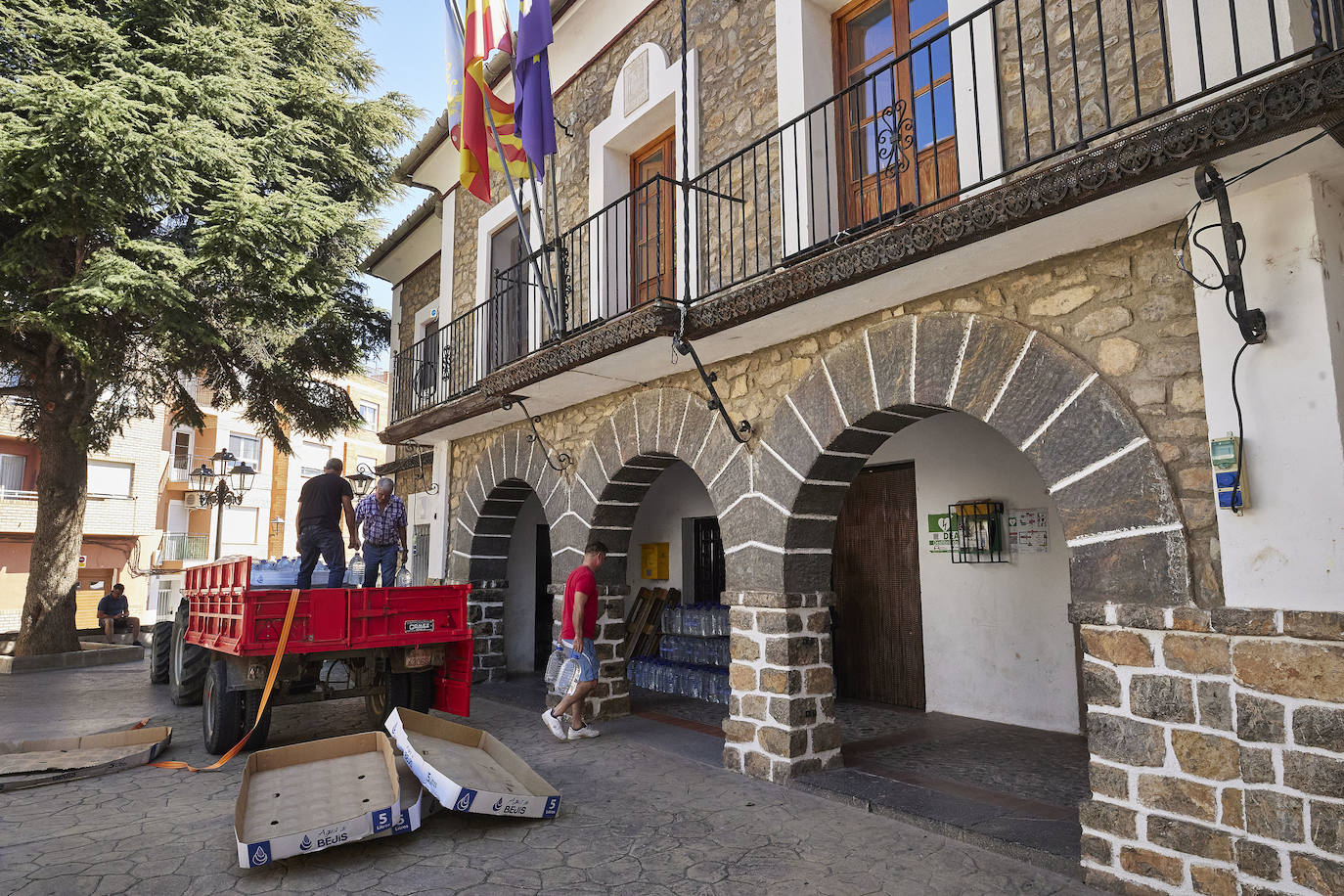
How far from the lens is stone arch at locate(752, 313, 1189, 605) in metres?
3.60

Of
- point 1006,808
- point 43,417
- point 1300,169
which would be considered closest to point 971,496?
point 1006,808

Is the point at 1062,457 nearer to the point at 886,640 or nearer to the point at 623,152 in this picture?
the point at 886,640

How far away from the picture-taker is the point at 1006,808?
14.8ft

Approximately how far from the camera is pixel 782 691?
207 inches

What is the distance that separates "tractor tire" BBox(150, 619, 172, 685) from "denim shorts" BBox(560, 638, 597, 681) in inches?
249

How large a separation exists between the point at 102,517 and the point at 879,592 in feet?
78.5

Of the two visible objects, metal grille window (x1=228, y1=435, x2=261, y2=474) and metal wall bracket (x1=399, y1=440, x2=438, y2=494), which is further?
metal grille window (x1=228, y1=435, x2=261, y2=474)

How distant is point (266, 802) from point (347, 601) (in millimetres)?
2110

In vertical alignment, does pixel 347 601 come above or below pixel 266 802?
above

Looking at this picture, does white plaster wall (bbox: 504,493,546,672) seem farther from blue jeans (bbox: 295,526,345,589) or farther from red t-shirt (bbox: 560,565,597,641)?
red t-shirt (bbox: 560,565,597,641)

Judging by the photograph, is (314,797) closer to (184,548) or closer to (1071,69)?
(1071,69)

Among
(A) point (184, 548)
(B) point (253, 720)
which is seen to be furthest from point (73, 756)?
(A) point (184, 548)

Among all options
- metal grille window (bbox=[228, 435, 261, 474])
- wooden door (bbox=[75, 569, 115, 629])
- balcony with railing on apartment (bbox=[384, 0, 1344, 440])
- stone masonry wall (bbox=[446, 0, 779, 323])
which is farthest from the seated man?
stone masonry wall (bbox=[446, 0, 779, 323])

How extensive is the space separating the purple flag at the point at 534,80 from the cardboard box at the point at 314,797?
179 inches
